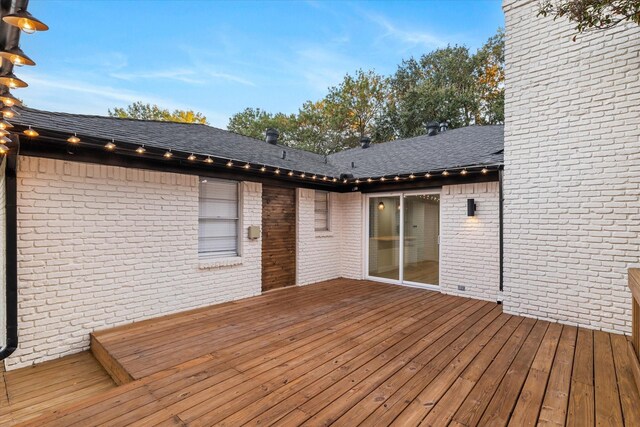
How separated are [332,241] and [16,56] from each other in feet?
20.6

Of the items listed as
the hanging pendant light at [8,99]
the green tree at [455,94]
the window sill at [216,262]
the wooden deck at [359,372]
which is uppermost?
the green tree at [455,94]

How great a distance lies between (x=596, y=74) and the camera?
391 cm

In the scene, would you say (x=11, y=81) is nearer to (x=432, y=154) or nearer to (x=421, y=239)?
(x=421, y=239)

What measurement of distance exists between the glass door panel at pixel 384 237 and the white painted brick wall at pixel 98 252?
3.64m

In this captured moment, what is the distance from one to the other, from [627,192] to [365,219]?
4.42 meters

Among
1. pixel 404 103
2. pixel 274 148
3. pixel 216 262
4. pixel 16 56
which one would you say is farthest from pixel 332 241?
pixel 404 103

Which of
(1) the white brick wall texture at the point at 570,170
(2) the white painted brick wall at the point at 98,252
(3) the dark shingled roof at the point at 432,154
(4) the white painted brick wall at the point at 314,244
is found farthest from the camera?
(4) the white painted brick wall at the point at 314,244

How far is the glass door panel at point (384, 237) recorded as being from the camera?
6.66 meters

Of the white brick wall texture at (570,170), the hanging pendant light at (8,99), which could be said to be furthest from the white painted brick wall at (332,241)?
the hanging pendant light at (8,99)

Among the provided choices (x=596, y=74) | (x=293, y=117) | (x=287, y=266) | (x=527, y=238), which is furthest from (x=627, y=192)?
(x=293, y=117)

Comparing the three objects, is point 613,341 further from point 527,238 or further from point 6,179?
point 6,179

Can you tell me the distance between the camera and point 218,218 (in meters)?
5.29

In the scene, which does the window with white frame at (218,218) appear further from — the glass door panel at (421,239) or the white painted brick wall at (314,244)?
the glass door panel at (421,239)

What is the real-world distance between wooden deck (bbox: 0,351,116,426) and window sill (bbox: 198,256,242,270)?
1.81m
